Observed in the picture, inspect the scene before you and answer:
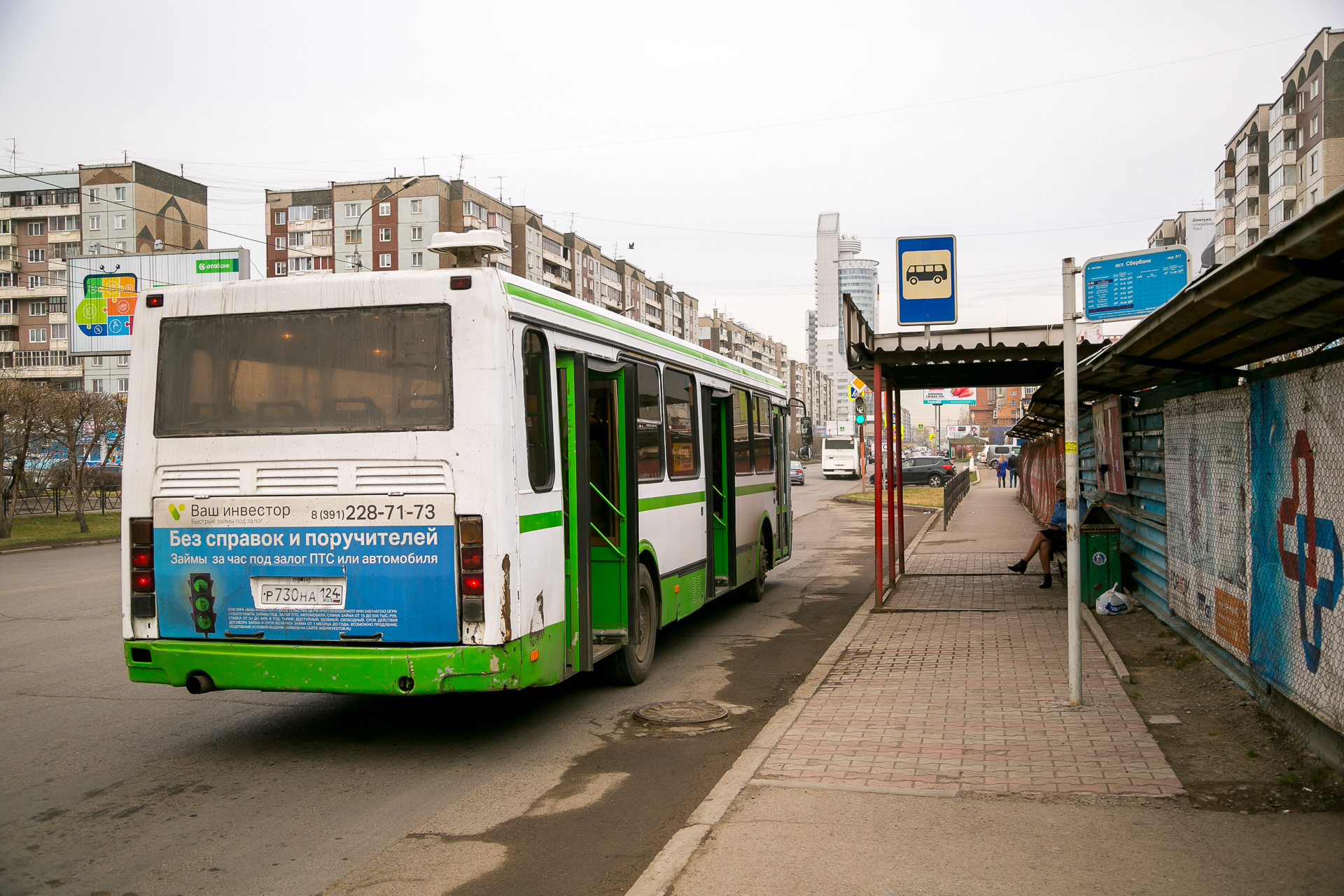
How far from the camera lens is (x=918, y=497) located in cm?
3944

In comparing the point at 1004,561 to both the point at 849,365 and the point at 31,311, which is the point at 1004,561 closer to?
the point at 849,365

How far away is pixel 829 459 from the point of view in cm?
6391

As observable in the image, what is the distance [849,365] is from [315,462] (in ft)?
23.9

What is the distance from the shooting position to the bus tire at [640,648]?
8375mm

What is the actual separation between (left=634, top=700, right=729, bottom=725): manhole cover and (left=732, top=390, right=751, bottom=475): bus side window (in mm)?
4340

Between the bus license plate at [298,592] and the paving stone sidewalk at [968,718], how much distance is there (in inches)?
106

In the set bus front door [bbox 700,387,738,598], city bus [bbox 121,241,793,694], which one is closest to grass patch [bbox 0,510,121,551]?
bus front door [bbox 700,387,738,598]

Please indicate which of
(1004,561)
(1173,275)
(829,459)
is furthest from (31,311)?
(1173,275)

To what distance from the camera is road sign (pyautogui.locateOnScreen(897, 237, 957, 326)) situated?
1177 cm

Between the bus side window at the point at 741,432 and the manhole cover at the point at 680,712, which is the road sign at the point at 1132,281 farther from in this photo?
the bus side window at the point at 741,432

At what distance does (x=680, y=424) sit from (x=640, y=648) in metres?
2.24

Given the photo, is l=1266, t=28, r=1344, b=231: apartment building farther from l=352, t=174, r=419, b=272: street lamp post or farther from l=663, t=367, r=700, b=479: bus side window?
l=663, t=367, r=700, b=479: bus side window

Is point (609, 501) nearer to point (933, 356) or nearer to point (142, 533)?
point (142, 533)

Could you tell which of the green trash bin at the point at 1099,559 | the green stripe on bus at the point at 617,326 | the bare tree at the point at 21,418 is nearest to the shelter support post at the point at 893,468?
the green stripe on bus at the point at 617,326
